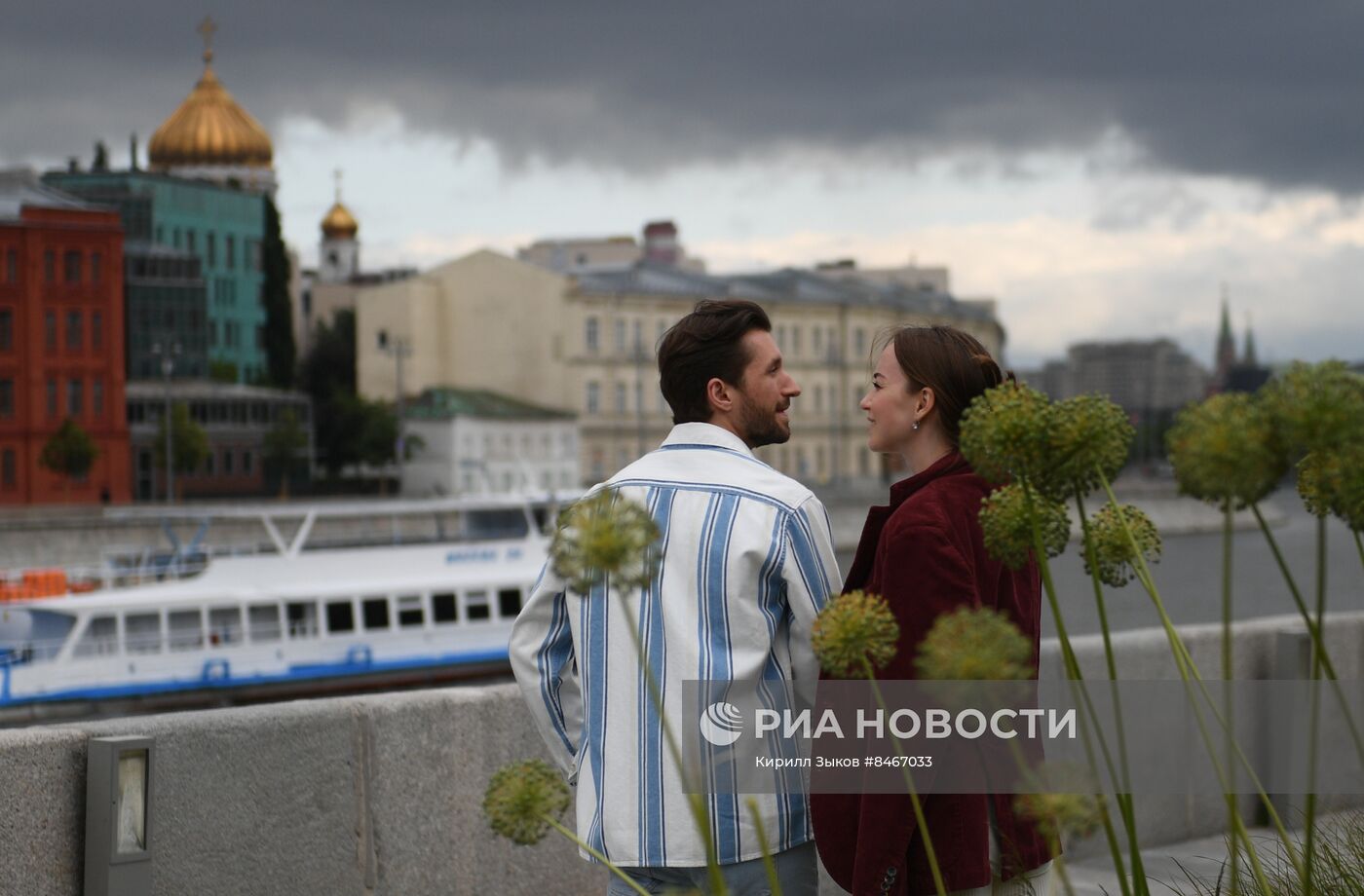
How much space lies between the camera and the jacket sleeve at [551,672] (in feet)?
9.29

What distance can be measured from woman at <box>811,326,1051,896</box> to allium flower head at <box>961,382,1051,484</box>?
89cm

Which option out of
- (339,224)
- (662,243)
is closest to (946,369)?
(662,243)

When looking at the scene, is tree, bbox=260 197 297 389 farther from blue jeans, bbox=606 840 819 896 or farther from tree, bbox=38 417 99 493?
blue jeans, bbox=606 840 819 896

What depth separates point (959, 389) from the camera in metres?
2.66

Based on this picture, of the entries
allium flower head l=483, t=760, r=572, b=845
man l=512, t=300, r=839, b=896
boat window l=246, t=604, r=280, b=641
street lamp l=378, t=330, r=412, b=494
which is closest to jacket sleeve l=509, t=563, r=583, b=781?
man l=512, t=300, r=839, b=896

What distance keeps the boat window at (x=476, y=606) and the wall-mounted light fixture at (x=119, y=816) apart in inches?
849

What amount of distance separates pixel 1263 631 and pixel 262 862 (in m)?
3.81

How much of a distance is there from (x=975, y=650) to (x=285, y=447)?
6592cm

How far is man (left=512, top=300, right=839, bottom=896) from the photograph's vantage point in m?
2.54

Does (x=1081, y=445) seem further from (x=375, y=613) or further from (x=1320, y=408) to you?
(x=375, y=613)

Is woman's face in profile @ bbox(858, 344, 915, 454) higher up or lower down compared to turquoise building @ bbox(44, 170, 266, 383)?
lower down

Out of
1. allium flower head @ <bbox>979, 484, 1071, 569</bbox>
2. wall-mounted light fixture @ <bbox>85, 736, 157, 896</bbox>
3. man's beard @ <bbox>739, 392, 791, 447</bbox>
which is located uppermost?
man's beard @ <bbox>739, 392, 791, 447</bbox>

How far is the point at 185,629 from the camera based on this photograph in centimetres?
2403

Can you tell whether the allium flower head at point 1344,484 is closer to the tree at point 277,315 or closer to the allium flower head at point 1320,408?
the allium flower head at point 1320,408
